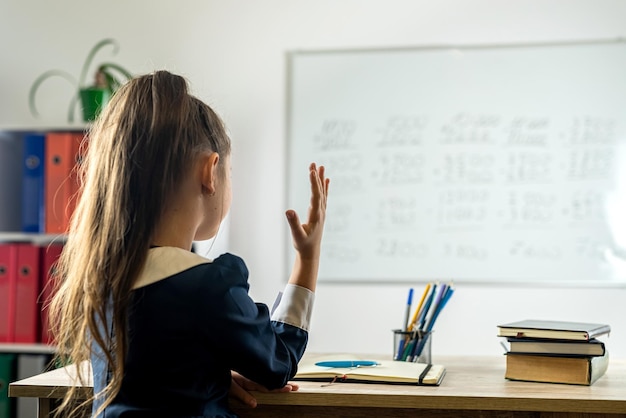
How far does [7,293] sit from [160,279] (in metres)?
2.17

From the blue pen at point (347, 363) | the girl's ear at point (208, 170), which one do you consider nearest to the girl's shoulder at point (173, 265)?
the girl's ear at point (208, 170)

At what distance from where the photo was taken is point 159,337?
1.16 meters

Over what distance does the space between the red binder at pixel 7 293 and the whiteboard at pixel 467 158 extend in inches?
47.8

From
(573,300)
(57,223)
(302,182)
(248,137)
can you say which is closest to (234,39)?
(248,137)

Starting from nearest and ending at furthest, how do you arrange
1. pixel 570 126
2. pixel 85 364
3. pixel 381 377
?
pixel 381 377 → pixel 85 364 → pixel 570 126

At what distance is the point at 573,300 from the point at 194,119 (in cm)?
251

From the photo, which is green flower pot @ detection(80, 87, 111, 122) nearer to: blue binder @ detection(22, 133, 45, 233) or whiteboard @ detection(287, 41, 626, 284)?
blue binder @ detection(22, 133, 45, 233)

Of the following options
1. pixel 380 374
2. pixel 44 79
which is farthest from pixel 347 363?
pixel 44 79

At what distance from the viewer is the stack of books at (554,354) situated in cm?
140

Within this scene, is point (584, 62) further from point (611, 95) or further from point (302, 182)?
point (302, 182)

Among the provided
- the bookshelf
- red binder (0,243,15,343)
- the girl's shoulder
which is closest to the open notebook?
the girl's shoulder

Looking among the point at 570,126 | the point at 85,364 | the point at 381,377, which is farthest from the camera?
the point at 570,126

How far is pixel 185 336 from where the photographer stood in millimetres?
1162

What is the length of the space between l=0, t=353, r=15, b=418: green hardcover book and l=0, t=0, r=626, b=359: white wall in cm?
100
